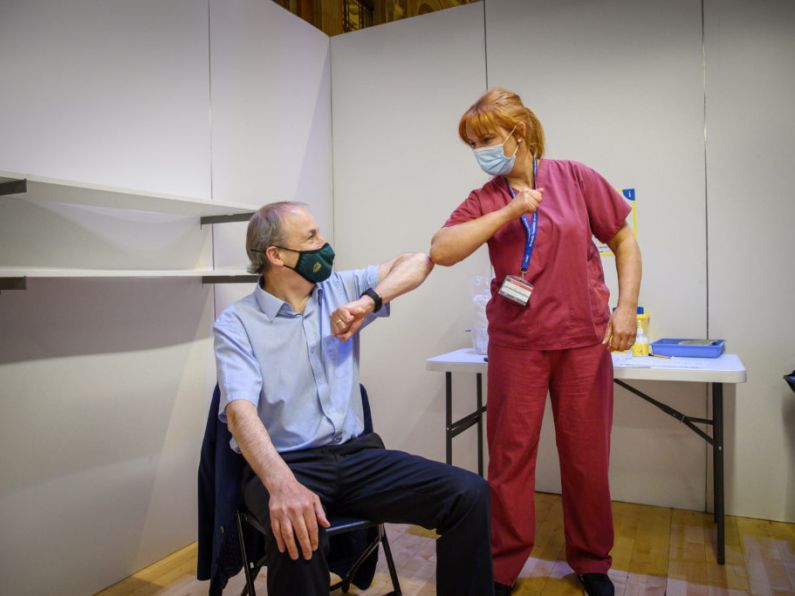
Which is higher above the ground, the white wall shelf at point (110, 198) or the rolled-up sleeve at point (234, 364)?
the white wall shelf at point (110, 198)

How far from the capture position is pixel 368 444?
175 centimetres

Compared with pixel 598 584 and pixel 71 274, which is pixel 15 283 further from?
pixel 598 584

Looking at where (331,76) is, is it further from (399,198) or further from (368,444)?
(368,444)

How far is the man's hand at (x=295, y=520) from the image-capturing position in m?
1.38

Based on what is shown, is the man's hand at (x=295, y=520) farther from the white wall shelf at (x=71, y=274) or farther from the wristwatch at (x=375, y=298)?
the white wall shelf at (x=71, y=274)

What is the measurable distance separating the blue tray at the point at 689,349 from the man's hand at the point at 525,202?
1037 millimetres

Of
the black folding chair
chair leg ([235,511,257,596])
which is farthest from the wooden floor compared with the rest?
chair leg ([235,511,257,596])

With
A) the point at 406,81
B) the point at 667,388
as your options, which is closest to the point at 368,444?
the point at 667,388

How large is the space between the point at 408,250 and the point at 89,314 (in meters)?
1.67

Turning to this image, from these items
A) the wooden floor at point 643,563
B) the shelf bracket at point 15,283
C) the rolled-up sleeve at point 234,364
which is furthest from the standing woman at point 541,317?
the shelf bracket at point 15,283

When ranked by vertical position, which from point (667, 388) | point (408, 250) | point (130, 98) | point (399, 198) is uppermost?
point (130, 98)

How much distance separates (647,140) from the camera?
2.84 metres

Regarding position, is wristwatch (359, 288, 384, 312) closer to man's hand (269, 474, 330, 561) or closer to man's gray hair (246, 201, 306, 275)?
man's gray hair (246, 201, 306, 275)

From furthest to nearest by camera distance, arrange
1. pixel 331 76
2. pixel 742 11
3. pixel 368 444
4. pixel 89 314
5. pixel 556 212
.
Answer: pixel 331 76
pixel 742 11
pixel 89 314
pixel 556 212
pixel 368 444
